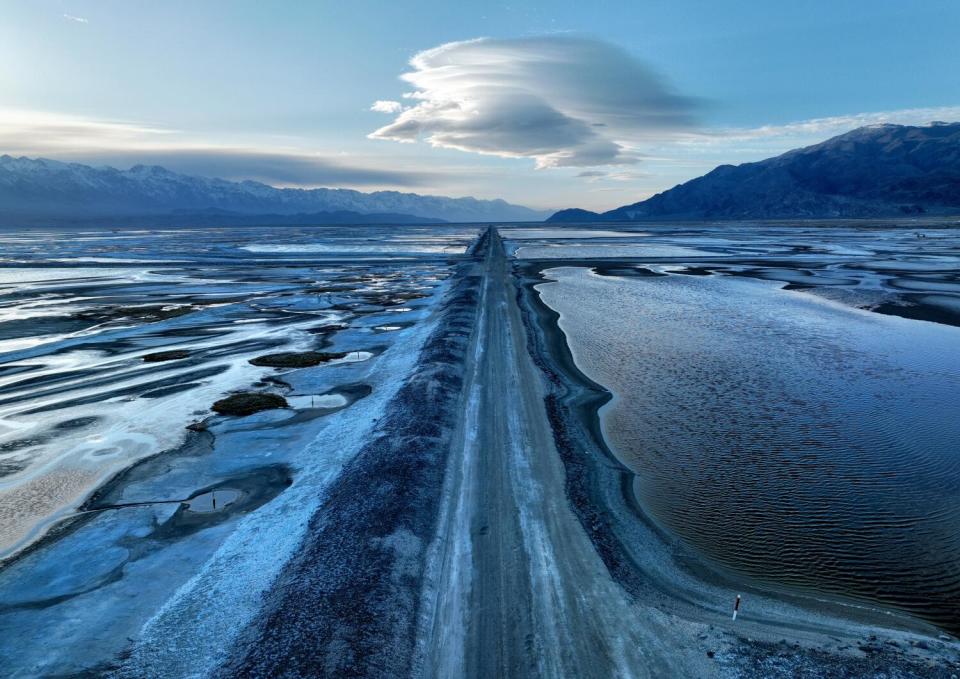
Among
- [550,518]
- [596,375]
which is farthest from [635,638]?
[596,375]

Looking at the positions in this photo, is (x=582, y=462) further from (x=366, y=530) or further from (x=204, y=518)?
(x=204, y=518)

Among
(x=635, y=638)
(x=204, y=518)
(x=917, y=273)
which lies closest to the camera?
(x=635, y=638)

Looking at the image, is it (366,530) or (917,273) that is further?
(917,273)

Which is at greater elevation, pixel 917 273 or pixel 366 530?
pixel 917 273

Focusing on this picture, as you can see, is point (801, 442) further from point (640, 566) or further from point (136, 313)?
point (136, 313)

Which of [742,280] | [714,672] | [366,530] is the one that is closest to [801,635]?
[714,672]

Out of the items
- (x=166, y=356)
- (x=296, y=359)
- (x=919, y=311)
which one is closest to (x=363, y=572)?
(x=296, y=359)

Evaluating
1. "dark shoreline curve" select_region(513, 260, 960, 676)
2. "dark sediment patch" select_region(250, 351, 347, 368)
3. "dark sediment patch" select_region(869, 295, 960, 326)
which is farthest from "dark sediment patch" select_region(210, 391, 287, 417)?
"dark sediment patch" select_region(869, 295, 960, 326)

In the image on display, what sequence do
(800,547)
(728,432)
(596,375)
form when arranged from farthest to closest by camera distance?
(596,375) < (728,432) < (800,547)

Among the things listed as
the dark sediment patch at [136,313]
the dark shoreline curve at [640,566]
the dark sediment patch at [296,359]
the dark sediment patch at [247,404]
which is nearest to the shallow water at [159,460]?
the dark sediment patch at [136,313]
